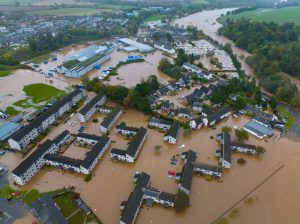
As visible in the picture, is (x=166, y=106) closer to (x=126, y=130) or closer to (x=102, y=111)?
(x=126, y=130)

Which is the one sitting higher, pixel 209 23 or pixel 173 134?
pixel 173 134

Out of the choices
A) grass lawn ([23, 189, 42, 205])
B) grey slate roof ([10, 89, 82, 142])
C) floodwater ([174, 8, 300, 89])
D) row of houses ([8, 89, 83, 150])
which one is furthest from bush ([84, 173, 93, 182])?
floodwater ([174, 8, 300, 89])

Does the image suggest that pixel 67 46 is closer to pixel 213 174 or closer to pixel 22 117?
pixel 22 117

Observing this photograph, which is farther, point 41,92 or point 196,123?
point 41,92

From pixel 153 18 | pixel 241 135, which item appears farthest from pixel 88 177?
pixel 153 18

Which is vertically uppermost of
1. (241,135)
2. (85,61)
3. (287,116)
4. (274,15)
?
(241,135)

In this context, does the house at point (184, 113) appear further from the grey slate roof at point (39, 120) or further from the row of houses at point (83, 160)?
the grey slate roof at point (39, 120)
